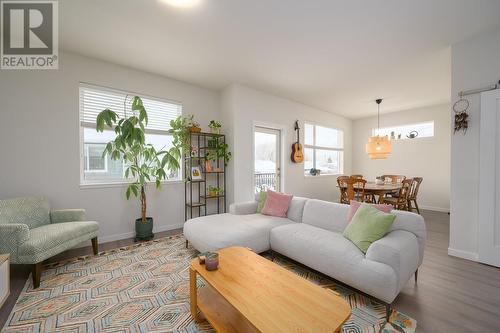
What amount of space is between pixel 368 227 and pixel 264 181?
2.84 m

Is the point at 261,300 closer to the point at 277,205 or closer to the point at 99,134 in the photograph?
the point at 277,205

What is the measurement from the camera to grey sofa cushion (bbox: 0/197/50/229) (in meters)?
2.23

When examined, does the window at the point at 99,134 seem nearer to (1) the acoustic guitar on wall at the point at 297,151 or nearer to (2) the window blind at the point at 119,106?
(2) the window blind at the point at 119,106

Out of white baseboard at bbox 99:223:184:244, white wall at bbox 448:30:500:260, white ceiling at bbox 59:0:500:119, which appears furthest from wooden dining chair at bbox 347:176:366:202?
white baseboard at bbox 99:223:184:244

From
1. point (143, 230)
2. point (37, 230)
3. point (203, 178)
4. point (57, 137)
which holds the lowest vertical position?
point (143, 230)

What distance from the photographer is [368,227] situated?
1927mm

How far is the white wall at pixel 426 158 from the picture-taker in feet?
16.8

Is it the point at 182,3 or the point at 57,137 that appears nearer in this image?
the point at 182,3

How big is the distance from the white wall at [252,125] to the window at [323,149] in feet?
1.04

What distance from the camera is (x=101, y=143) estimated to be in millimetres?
3135

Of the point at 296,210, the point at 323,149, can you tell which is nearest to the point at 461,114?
the point at 296,210

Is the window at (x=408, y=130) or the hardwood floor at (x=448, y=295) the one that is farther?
the window at (x=408, y=130)

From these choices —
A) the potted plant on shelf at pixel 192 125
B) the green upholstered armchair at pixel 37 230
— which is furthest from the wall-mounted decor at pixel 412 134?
the green upholstered armchair at pixel 37 230

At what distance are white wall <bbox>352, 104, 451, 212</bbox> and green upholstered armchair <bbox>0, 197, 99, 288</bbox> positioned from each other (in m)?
6.93
